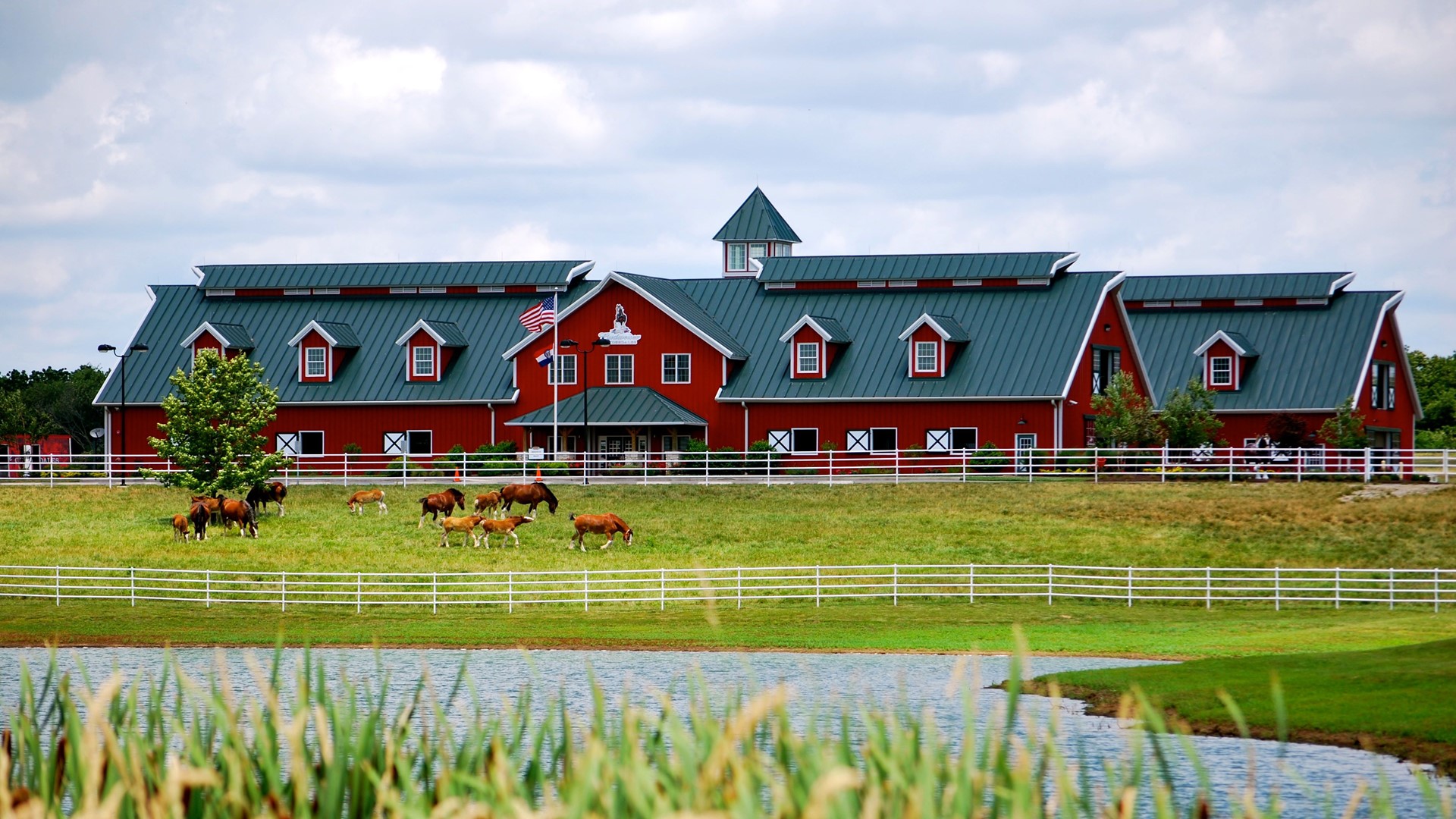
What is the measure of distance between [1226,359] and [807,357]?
15847 mm

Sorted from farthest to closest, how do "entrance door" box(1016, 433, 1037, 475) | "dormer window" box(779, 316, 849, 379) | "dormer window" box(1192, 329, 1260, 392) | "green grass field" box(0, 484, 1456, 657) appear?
"dormer window" box(1192, 329, 1260, 392) < "dormer window" box(779, 316, 849, 379) < "entrance door" box(1016, 433, 1037, 475) < "green grass field" box(0, 484, 1456, 657)

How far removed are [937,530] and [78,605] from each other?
22.1 m

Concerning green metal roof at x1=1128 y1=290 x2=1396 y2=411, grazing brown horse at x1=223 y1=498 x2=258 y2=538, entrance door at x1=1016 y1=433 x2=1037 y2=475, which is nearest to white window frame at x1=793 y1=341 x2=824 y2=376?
entrance door at x1=1016 y1=433 x2=1037 y2=475

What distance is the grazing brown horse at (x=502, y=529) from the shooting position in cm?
4659

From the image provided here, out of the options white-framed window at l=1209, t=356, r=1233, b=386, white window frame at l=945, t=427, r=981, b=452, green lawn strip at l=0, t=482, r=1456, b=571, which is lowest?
green lawn strip at l=0, t=482, r=1456, b=571

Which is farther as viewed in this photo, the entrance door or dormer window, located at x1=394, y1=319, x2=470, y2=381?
dormer window, located at x1=394, y1=319, x2=470, y2=381

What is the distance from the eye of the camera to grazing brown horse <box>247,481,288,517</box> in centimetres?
5297

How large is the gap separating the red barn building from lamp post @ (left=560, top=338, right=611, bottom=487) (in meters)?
0.23

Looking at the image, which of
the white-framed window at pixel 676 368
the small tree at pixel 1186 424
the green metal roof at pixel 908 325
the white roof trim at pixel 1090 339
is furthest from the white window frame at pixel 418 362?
the small tree at pixel 1186 424

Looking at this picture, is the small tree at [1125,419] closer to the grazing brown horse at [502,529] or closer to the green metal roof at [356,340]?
the green metal roof at [356,340]

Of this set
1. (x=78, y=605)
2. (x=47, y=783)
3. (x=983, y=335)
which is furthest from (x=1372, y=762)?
(x=983, y=335)

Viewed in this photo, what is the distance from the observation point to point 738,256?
270 ft

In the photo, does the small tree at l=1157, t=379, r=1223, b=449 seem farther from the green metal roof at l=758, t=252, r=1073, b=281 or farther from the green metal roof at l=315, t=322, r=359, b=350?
the green metal roof at l=315, t=322, r=359, b=350

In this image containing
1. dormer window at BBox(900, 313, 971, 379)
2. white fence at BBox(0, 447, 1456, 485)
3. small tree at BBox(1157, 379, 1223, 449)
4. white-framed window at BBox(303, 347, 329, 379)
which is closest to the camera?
white fence at BBox(0, 447, 1456, 485)
